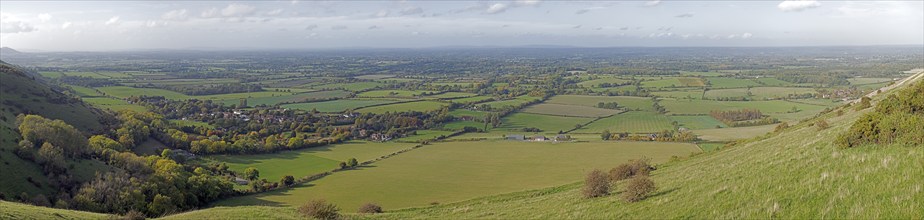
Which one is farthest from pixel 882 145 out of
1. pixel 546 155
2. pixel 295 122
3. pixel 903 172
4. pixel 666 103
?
pixel 666 103

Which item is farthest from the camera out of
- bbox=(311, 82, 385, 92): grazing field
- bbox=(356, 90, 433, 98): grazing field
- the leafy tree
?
bbox=(311, 82, 385, 92): grazing field

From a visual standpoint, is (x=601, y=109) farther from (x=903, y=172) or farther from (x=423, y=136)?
(x=903, y=172)

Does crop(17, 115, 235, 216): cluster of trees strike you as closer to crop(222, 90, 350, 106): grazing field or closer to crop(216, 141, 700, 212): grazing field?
crop(216, 141, 700, 212): grazing field

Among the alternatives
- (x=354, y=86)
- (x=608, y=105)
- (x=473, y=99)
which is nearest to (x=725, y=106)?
(x=608, y=105)

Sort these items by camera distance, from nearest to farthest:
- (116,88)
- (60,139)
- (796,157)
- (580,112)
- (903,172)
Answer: (903,172), (796,157), (60,139), (580,112), (116,88)

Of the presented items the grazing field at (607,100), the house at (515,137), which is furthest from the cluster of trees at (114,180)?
the grazing field at (607,100)

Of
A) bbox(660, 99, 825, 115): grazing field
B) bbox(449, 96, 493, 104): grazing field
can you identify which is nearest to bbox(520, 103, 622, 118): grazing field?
bbox(660, 99, 825, 115): grazing field

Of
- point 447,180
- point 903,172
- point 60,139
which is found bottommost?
point 447,180
